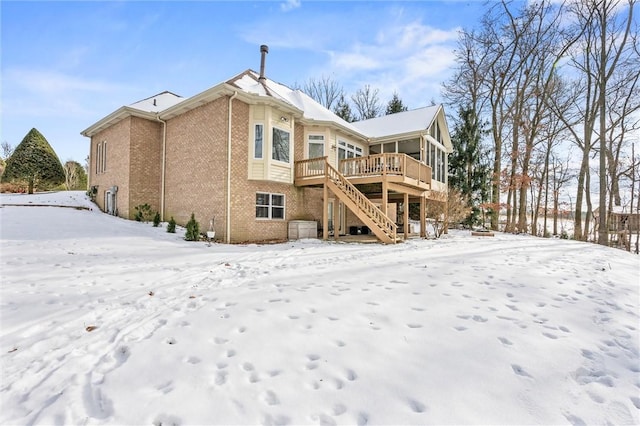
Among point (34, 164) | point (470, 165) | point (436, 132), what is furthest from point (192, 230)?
point (470, 165)

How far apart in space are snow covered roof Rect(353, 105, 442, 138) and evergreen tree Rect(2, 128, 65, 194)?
66.8 ft

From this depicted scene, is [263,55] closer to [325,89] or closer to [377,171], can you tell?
[377,171]

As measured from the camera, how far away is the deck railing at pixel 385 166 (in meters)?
12.5

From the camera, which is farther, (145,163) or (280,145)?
(145,163)

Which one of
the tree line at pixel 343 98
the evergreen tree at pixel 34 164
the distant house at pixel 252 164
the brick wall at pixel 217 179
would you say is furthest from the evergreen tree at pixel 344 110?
A: the evergreen tree at pixel 34 164

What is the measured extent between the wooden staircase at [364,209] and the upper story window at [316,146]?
2118 mm

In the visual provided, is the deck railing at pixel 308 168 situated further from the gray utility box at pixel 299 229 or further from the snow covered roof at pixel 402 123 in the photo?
the snow covered roof at pixel 402 123

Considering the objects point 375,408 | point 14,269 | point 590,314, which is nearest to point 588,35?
point 590,314

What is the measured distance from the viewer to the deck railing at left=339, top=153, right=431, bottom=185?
41.0 feet

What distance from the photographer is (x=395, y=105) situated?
99.5 feet

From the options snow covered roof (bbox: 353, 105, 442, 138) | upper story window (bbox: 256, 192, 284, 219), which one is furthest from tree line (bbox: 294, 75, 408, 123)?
upper story window (bbox: 256, 192, 284, 219)

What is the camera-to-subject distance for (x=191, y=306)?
13.8 ft

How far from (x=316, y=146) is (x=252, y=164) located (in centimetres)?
387

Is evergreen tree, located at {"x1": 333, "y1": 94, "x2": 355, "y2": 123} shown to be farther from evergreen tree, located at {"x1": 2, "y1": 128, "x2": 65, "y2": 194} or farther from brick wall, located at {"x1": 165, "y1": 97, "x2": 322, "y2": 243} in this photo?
evergreen tree, located at {"x1": 2, "y1": 128, "x2": 65, "y2": 194}
